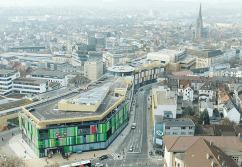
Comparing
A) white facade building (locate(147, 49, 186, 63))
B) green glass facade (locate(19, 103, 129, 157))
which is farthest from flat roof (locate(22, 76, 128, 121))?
white facade building (locate(147, 49, 186, 63))

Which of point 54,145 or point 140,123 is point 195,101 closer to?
point 140,123

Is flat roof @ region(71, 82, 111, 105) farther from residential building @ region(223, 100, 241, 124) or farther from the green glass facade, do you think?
residential building @ region(223, 100, 241, 124)

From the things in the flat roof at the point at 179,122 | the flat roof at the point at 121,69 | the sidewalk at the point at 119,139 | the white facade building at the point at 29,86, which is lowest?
the sidewalk at the point at 119,139

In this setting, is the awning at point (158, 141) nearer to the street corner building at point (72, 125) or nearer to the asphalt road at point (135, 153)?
the asphalt road at point (135, 153)

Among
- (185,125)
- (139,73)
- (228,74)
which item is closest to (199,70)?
(228,74)

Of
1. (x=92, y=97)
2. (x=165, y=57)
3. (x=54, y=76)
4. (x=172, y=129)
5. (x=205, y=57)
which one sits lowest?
(x=172, y=129)

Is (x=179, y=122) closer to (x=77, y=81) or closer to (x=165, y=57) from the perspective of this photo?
(x=77, y=81)

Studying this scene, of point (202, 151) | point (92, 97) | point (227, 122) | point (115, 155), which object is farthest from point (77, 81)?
point (202, 151)

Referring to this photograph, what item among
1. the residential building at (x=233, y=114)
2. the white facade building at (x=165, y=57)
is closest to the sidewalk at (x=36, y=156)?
the residential building at (x=233, y=114)
